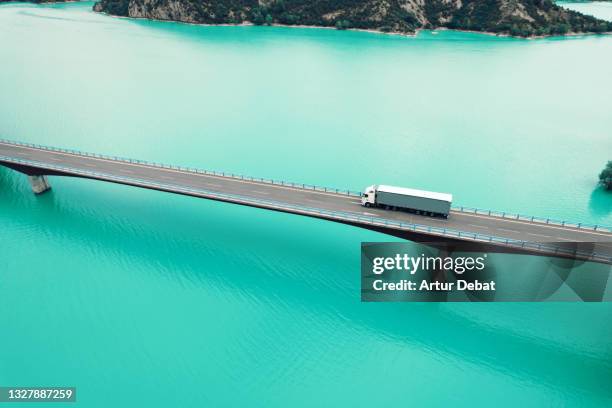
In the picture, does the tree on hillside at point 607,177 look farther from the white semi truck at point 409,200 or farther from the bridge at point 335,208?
the white semi truck at point 409,200

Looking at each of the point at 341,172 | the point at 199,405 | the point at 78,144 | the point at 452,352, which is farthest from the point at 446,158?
the point at 78,144

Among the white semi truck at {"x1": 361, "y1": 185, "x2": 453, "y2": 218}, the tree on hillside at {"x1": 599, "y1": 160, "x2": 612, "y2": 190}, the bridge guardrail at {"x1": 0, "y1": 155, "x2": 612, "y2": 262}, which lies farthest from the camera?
the tree on hillside at {"x1": 599, "y1": 160, "x2": 612, "y2": 190}

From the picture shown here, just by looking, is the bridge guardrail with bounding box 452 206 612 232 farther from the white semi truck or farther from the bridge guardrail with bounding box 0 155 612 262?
the bridge guardrail with bounding box 0 155 612 262

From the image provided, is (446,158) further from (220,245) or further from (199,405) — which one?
(199,405)

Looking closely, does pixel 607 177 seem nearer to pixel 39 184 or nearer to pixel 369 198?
pixel 369 198

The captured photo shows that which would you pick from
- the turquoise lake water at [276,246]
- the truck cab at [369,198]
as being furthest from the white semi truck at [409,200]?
the turquoise lake water at [276,246]

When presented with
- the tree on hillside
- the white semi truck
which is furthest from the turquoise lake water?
the white semi truck

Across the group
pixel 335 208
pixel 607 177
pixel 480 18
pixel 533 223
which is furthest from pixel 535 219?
pixel 480 18
